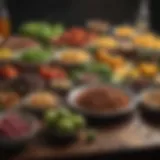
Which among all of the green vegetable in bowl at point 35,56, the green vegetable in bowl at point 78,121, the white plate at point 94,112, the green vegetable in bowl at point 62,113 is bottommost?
the green vegetable in bowl at point 78,121

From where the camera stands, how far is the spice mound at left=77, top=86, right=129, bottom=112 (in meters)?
2.81

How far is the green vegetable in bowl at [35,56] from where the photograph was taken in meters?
3.68

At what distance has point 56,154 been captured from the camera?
244 centimetres

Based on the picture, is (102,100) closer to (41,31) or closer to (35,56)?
(35,56)

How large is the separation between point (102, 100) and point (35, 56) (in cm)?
103

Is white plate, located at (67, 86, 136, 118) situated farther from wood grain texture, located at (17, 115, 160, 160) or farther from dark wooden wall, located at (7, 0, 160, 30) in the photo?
dark wooden wall, located at (7, 0, 160, 30)

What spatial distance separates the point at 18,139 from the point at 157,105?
897mm

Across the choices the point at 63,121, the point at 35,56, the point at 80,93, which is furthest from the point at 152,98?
the point at 35,56

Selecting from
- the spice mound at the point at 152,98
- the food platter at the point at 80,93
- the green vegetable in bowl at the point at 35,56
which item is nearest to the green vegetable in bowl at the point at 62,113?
the food platter at the point at 80,93

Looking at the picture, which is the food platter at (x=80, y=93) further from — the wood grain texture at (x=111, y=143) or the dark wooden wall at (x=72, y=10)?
the dark wooden wall at (x=72, y=10)

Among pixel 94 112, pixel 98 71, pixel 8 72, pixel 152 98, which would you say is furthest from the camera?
pixel 98 71

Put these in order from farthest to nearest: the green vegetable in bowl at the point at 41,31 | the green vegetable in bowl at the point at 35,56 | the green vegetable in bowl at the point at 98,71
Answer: the green vegetable in bowl at the point at 41,31 → the green vegetable in bowl at the point at 35,56 → the green vegetable in bowl at the point at 98,71

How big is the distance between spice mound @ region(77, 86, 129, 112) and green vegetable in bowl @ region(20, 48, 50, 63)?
81cm

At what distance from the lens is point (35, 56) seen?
12.2 ft
